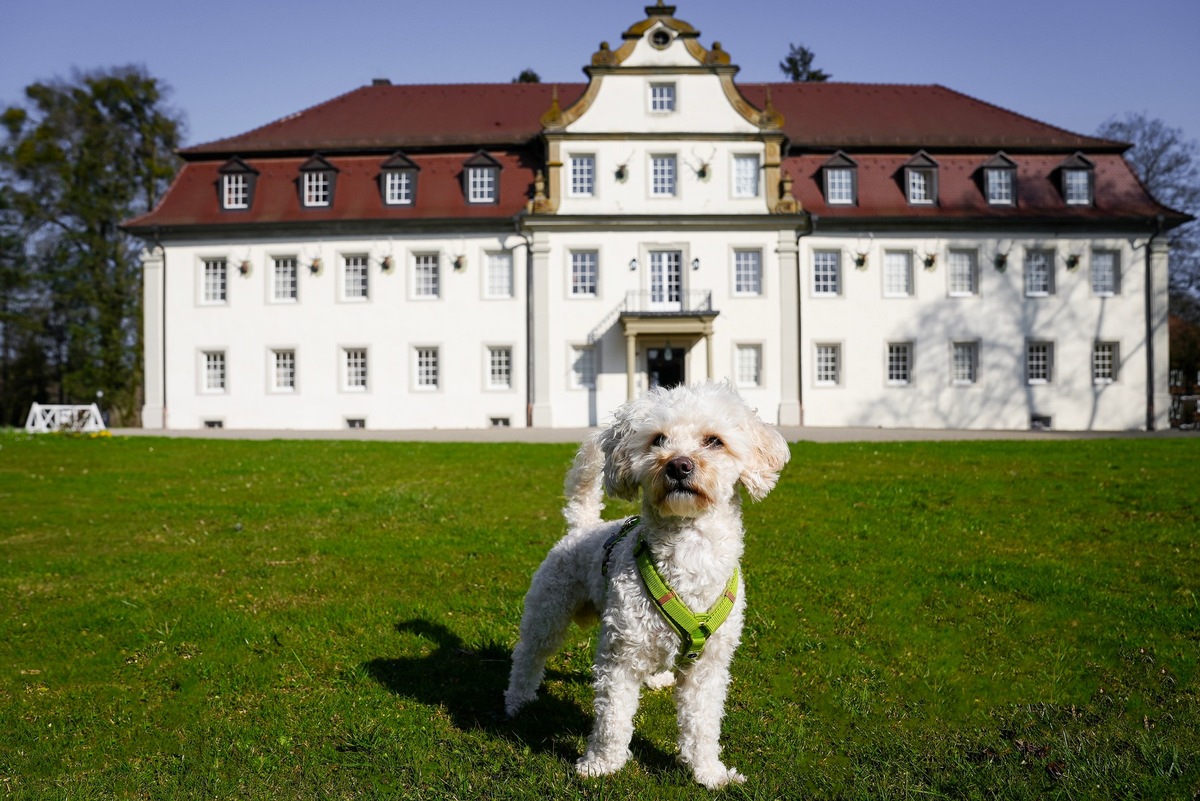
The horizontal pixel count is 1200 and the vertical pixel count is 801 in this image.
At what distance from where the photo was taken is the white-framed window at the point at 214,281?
31.8 meters

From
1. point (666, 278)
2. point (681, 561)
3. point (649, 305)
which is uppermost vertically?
point (666, 278)

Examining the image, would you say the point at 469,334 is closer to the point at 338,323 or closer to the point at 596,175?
the point at 338,323

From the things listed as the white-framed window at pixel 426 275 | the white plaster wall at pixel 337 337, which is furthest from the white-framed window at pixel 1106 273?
the white-framed window at pixel 426 275

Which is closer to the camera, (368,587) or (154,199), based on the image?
(368,587)

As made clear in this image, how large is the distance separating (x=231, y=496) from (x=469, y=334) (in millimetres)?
20604

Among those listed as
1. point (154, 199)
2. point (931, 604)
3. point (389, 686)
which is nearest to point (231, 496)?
point (389, 686)

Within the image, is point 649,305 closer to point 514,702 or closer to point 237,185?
point 237,185

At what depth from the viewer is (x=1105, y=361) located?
3181 centimetres

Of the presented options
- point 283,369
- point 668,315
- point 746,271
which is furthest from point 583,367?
point 283,369

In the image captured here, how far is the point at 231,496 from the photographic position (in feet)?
34.3

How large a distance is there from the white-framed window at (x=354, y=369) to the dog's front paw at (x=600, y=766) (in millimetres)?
28953

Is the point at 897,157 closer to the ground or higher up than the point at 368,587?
higher up

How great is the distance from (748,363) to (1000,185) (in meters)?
11.8

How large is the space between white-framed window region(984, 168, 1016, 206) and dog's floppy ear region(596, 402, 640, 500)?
1283 inches
